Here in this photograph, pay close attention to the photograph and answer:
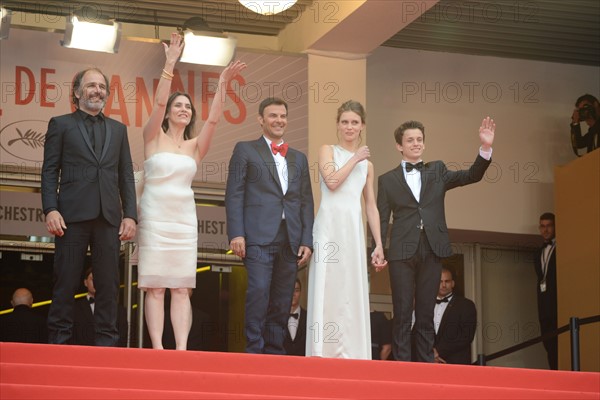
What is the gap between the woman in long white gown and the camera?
6.48m

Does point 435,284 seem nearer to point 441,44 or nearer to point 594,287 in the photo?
point 594,287

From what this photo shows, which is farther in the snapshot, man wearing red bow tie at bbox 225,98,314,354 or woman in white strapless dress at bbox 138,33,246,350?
man wearing red bow tie at bbox 225,98,314,354

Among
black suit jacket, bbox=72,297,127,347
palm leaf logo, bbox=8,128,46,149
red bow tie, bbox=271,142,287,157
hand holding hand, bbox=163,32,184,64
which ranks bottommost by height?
black suit jacket, bbox=72,297,127,347

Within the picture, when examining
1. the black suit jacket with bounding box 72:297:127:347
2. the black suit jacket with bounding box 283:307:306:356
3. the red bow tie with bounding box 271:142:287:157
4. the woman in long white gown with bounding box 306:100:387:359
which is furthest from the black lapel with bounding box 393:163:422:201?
the black suit jacket with bounding box 72:297:127:347

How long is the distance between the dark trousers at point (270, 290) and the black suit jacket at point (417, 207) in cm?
61

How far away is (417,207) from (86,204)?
1884mm

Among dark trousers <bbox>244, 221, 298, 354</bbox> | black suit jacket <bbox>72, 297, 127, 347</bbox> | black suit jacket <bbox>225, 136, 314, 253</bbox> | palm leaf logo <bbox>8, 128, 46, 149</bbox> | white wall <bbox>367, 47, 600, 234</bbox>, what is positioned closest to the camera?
dark trousers <bbox>244, 221, 298, 354</bbox>

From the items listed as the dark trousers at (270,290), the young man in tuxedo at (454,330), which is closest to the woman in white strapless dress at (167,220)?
the dark trousers at (270,290)

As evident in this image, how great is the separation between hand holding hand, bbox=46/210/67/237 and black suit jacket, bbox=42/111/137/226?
0.14 feet

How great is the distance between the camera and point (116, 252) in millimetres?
5965

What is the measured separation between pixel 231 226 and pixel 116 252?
27.0 inches

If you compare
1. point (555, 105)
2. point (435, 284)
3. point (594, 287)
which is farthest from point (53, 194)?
point (555, 105)

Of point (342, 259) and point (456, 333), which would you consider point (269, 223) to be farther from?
point (456, 333)

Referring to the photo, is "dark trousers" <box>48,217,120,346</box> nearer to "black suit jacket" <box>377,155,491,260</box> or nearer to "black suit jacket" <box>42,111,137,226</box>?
"black suit jacket" <box>42,111,137,226</box>
